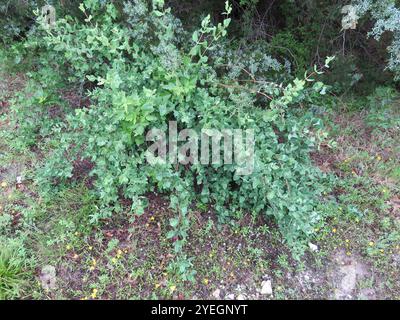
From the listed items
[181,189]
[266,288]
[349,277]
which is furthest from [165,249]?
[349,277]

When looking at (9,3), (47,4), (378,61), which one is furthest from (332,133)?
(9,3)

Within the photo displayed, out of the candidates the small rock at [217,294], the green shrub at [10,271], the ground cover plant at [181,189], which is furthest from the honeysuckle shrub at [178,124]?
the green shrub at [10,271]

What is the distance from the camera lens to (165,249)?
2670 millimetres

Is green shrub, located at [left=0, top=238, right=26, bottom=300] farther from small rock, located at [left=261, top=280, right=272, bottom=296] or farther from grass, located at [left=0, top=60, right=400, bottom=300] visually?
small rock, located at [left=261, top=280, right=272, bottom=296]

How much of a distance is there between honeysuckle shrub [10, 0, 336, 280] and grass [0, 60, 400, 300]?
0.36 ft

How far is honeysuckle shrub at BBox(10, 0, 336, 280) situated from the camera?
8.43ft

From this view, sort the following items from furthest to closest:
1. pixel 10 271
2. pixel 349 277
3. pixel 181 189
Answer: pixel 349 277, pixel 181 189, pixel 10 271

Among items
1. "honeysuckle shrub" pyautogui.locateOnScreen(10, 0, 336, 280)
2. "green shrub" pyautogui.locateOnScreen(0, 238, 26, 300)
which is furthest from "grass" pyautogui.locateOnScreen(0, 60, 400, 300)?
"honeysuckle shrub" pyautogui.locateOnScreen(10, 0, 336, 280)

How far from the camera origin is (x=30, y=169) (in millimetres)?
3150

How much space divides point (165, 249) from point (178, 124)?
0.92 metres

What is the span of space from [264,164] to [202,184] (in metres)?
0.56

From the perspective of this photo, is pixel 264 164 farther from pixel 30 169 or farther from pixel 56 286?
pixel 30 169

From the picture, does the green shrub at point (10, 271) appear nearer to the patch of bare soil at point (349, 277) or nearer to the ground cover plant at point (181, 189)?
the ground cover plant at point (181, 189)

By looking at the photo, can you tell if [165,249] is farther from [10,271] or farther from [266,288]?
[10,271]
